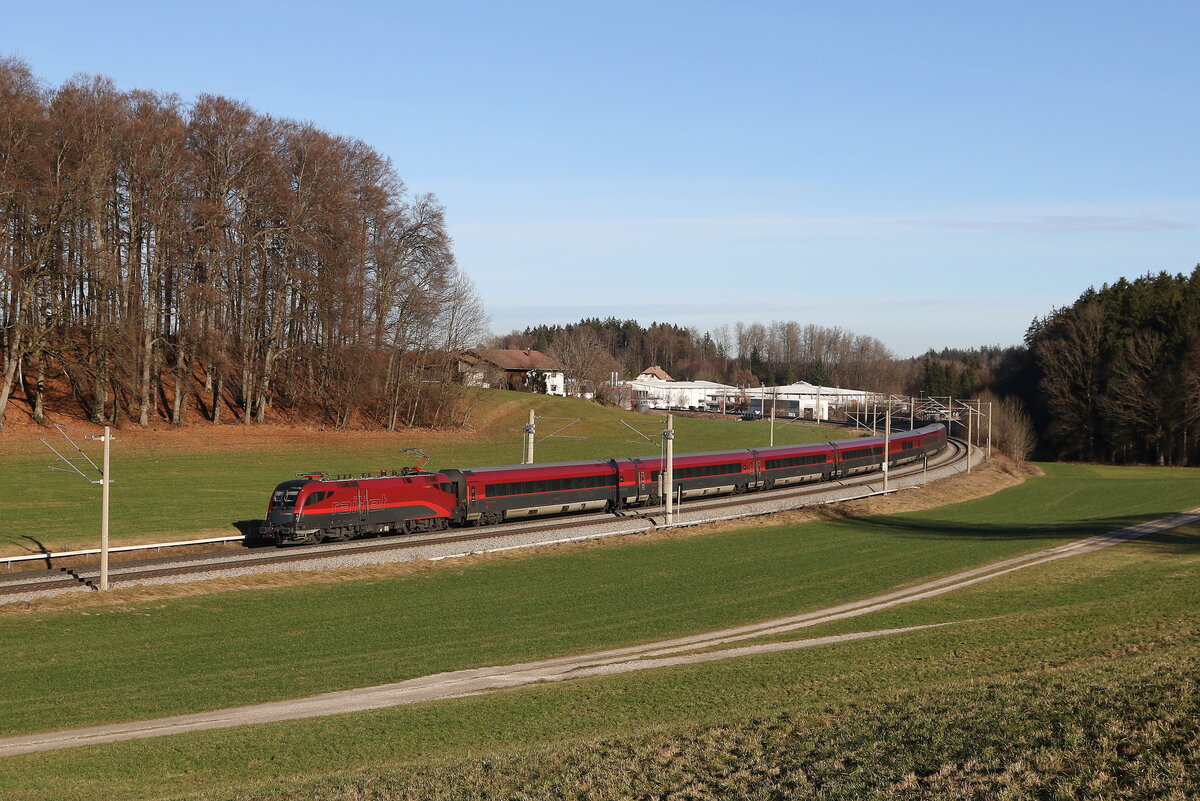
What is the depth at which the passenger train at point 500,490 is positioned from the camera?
42.5 m

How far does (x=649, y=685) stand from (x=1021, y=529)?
40.9 meters

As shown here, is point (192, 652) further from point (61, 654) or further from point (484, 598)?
point (484, 598)

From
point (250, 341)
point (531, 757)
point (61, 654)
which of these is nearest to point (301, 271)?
point (250, 341)

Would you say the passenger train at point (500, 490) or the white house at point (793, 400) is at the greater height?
the white house at point (793, 400)

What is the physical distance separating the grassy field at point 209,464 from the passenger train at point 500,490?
5.61 meters

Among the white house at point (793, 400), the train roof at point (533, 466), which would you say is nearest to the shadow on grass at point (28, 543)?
the train roof at point (533, 466)

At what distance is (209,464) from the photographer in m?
62.5

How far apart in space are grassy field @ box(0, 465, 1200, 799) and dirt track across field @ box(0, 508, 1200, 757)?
933 mm

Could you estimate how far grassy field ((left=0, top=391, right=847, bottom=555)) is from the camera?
43938 mm

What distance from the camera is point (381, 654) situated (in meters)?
27.0

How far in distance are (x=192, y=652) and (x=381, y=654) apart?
17.2ft

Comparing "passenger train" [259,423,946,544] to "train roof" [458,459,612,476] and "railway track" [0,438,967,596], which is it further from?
"railway track" [0,438,967,596]

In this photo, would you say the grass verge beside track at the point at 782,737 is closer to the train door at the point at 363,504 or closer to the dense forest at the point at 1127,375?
the train door at the point at 363,504

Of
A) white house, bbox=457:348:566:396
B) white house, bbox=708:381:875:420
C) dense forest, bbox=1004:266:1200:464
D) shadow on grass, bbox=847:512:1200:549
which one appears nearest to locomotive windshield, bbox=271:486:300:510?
shadow on grass, bbox=847:512:1200:549
